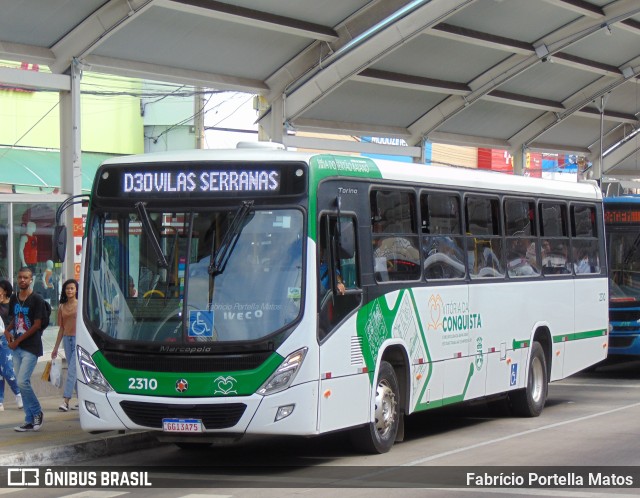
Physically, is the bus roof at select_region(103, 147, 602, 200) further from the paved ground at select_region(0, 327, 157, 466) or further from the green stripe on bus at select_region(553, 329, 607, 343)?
the paved ground at select_region(0, 327, 157, 466)

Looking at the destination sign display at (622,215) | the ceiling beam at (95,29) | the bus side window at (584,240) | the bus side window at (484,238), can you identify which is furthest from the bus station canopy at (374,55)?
the bus side window at (484,238)

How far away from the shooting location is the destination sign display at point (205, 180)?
1112 centimetres

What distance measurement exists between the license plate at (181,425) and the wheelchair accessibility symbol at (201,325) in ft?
2.61

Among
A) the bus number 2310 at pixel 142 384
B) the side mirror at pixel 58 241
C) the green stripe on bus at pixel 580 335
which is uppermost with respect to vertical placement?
the side mirror at pixel 58 241

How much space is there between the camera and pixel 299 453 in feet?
41.5

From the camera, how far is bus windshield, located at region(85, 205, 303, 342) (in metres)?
10.7

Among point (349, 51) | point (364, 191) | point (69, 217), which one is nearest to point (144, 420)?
point (364, 191)

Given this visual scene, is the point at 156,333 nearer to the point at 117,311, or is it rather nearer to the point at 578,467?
the point at 117,311

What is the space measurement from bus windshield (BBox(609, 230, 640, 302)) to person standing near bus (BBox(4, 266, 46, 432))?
39.7 ft

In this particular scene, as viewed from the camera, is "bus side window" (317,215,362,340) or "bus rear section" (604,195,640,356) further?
"bus rear section" (604,195,640,356)

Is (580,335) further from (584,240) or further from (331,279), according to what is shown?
(331,279)

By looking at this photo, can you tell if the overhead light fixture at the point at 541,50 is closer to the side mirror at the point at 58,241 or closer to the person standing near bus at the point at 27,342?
the person standing near bus at the point at 27,342

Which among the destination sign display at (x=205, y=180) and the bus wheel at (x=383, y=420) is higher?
the destination sign display at (x=205, y=180)

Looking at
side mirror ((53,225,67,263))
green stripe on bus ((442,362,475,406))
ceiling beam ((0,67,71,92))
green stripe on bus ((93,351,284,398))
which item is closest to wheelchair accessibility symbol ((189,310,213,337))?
green stripe on bus ((93,351,284,398))
